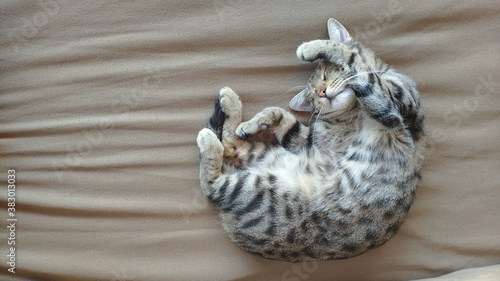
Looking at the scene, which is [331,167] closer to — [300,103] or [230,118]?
[300,103]

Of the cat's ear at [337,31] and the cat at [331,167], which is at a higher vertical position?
the cat's ear at [337,31]

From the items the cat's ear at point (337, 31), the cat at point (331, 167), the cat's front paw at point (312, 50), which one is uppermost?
the cat's ear at point (337, 31)

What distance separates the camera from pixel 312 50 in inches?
60.4

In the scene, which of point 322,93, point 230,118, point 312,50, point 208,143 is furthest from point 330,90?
point 208,143

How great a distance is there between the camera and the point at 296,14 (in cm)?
162

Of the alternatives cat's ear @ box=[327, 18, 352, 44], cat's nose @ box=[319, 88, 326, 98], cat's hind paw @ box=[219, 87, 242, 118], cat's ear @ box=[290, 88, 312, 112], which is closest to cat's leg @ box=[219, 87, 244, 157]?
cat's hind paw @ box=[219, 87, 242, 118]

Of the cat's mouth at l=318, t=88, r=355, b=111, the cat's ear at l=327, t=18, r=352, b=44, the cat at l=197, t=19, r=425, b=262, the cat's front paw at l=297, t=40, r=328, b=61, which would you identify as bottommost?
the cat at l=197, t=19, r=425, b=262

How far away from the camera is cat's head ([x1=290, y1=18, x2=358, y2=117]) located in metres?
1.52

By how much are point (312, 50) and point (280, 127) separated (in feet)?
1.16

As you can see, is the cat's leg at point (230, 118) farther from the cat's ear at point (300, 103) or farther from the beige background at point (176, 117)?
the cat's ear at point (300, 103)

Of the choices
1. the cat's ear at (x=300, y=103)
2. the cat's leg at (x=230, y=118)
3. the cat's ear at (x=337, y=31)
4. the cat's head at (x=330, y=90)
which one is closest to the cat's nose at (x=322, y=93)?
the cat's head at (x=330, y=90)

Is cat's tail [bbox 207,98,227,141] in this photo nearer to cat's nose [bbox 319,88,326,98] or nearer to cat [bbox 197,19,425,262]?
cat [bbox 197,19,425,262]

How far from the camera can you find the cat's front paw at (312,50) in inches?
60.2

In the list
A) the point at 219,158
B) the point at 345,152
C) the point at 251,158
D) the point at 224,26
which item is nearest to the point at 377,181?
the point at 345,152
